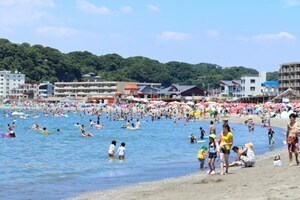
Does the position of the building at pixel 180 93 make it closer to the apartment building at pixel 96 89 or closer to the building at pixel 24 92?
the apartment building at pixel 96 89

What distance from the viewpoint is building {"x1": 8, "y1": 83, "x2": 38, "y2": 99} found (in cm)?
16238

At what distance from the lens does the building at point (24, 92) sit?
533ft

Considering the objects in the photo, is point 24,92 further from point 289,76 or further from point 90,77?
point 289,76

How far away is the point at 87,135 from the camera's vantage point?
45.2 m

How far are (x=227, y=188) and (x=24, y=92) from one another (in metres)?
156

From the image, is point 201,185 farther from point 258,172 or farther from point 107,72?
point 107,72

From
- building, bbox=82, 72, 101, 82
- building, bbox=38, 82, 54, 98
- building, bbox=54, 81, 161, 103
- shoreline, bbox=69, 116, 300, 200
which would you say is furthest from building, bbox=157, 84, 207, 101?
shoreline, bbox=69, 116, 300, 200

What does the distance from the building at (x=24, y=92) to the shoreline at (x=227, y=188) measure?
487 ft

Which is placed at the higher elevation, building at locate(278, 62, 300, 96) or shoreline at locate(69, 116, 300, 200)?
building at locate(278, 62, 300, 96)

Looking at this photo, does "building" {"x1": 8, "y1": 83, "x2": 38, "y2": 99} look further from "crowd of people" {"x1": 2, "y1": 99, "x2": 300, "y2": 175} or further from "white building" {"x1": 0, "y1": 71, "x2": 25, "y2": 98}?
"crowd of people" {"x1": 2, "y1": 99, "x2": 300, "y2": 175}

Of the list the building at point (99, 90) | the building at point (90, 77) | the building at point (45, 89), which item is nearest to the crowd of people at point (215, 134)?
the building at point (99, 90)

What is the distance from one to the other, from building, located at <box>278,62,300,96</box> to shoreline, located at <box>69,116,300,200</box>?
305ft

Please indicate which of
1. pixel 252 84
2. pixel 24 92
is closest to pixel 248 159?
pixel 252 84

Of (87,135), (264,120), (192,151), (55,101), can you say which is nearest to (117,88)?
(55,101)
